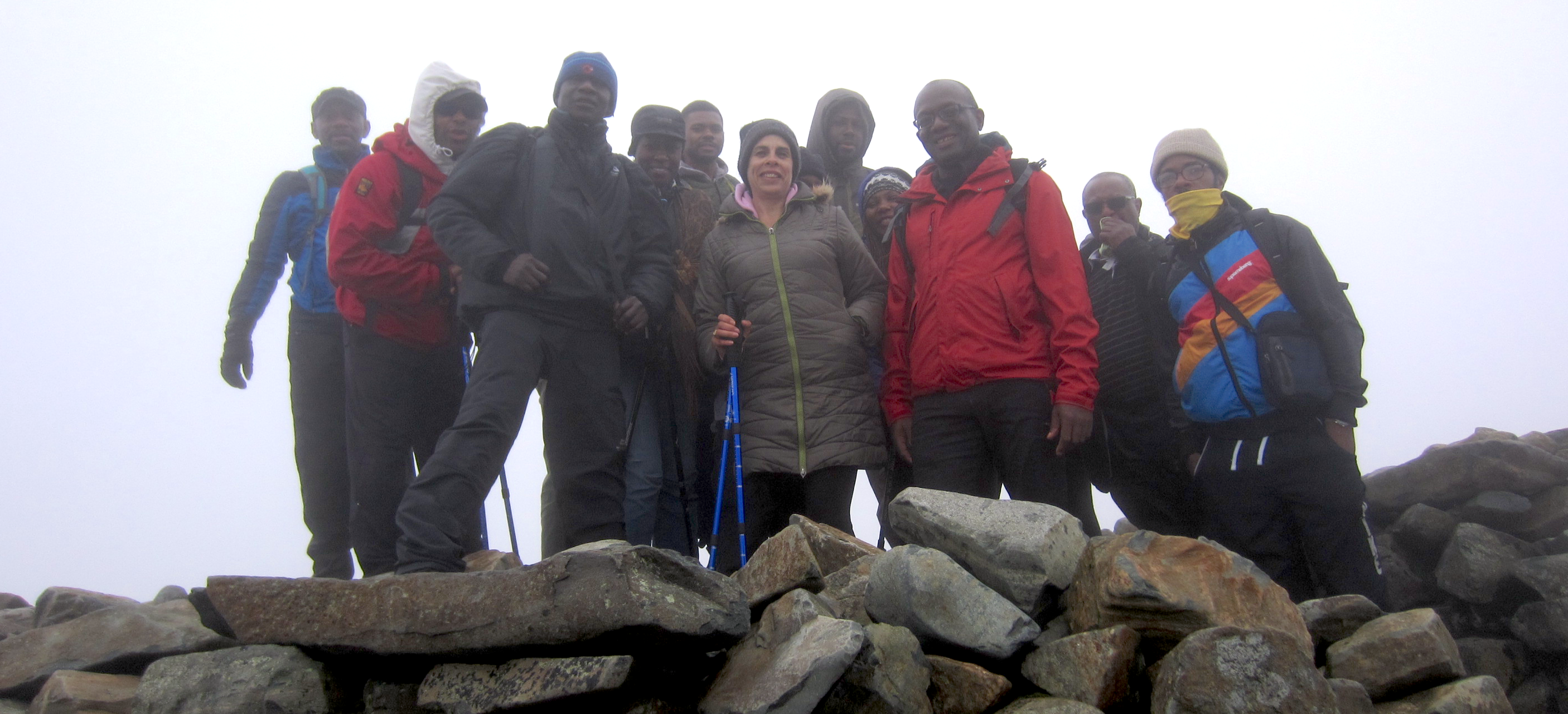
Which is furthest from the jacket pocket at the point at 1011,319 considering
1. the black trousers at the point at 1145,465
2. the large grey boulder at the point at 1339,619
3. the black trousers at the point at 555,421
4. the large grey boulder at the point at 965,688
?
the large grey boulder at the point at 965,688

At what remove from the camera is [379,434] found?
5.81 metres

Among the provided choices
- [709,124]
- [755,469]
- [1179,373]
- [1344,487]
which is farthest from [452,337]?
[1344,487]

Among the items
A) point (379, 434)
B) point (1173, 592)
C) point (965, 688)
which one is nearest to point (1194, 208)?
point (1173, 592)

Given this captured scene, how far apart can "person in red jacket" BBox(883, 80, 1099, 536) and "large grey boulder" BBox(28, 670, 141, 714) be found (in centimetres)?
372

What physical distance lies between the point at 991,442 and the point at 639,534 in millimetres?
2306

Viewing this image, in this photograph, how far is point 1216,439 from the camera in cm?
546

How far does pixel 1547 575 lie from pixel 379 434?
7.37 meters

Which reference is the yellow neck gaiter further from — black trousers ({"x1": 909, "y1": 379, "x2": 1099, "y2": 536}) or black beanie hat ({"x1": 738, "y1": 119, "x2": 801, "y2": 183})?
black beanie hat ({"x1": 738, "y1": 119, "x2": 801, "y2": 183})

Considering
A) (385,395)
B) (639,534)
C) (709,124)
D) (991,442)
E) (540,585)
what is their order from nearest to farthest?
(540,585) → (991,442) → (385,395) → (639,534) → (709,124)

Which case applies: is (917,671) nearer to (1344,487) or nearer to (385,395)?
(1344,487)

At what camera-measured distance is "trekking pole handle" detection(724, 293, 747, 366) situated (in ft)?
19.7

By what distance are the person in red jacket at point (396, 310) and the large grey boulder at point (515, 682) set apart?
268 cm

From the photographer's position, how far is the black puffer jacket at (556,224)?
5.47m

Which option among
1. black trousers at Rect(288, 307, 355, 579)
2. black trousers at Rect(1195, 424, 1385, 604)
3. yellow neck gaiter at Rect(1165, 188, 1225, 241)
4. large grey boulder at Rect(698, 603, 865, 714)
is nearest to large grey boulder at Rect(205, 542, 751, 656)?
large grey boulder at Rect(698, 603, 865, 714)
